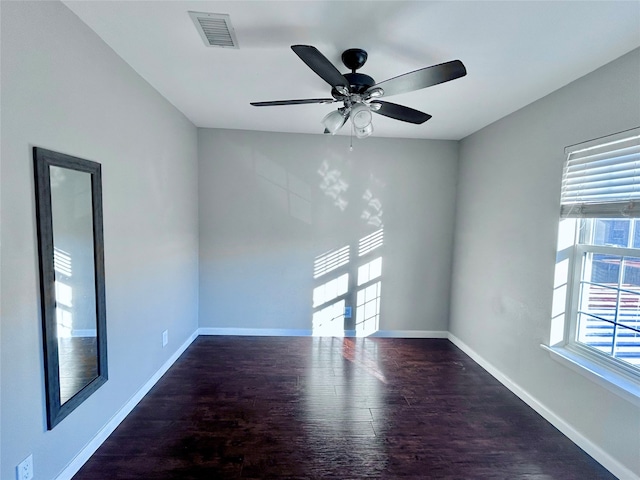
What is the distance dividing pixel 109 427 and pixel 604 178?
3633 mm

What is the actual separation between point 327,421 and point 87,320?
1.72 meters

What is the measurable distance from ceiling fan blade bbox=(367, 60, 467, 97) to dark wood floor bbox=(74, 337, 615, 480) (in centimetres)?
222

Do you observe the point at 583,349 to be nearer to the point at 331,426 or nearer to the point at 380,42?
the point at 331,426

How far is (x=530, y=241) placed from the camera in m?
2.51

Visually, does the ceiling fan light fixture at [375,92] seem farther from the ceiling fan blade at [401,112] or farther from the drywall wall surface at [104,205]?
the drywall wall surface at [104,205]

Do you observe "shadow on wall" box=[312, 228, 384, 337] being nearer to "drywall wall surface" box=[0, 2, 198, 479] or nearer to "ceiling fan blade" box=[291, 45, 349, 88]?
"drywall wall surface" box=[0, 2, 198, 479]

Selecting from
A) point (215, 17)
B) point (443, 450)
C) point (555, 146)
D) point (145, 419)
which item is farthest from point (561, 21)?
point (145, 419)

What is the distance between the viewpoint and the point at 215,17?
1.54m

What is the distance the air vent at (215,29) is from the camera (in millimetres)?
1529

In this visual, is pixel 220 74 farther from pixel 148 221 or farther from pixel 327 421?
pixel 327 421

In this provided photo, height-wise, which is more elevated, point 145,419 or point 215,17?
point 215,17

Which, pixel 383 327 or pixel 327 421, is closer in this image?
pixel 327 421

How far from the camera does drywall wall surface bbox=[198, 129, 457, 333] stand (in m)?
3.55

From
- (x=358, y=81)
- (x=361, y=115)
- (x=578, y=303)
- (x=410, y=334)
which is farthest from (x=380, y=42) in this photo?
(x=410, y=334)
